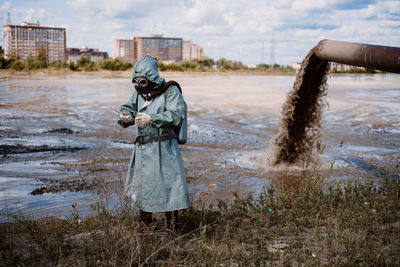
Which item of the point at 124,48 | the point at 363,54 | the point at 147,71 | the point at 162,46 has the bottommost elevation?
the point at 147,71

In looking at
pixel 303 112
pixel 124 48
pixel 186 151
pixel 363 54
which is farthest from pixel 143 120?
pixel 124 48

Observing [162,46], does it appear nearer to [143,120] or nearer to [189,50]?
[189,50]

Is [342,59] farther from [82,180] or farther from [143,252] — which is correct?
[82,180]

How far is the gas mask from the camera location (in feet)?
11.8

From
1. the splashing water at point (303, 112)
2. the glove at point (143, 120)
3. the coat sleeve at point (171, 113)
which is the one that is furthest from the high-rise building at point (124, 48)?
the glove at point (143, 120)

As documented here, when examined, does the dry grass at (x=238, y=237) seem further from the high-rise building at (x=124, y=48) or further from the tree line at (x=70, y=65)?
the high-rise building at (x=124, y=48)

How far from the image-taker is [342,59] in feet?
17.8

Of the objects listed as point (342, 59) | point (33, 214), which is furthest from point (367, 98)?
point (33, 214)

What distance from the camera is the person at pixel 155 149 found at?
11.5ft

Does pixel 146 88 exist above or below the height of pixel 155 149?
above

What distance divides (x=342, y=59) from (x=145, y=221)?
11.2 feet

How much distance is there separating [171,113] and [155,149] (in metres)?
0.35

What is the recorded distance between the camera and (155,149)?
3594mm

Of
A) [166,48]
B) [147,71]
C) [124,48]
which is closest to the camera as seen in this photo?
[147,71]
